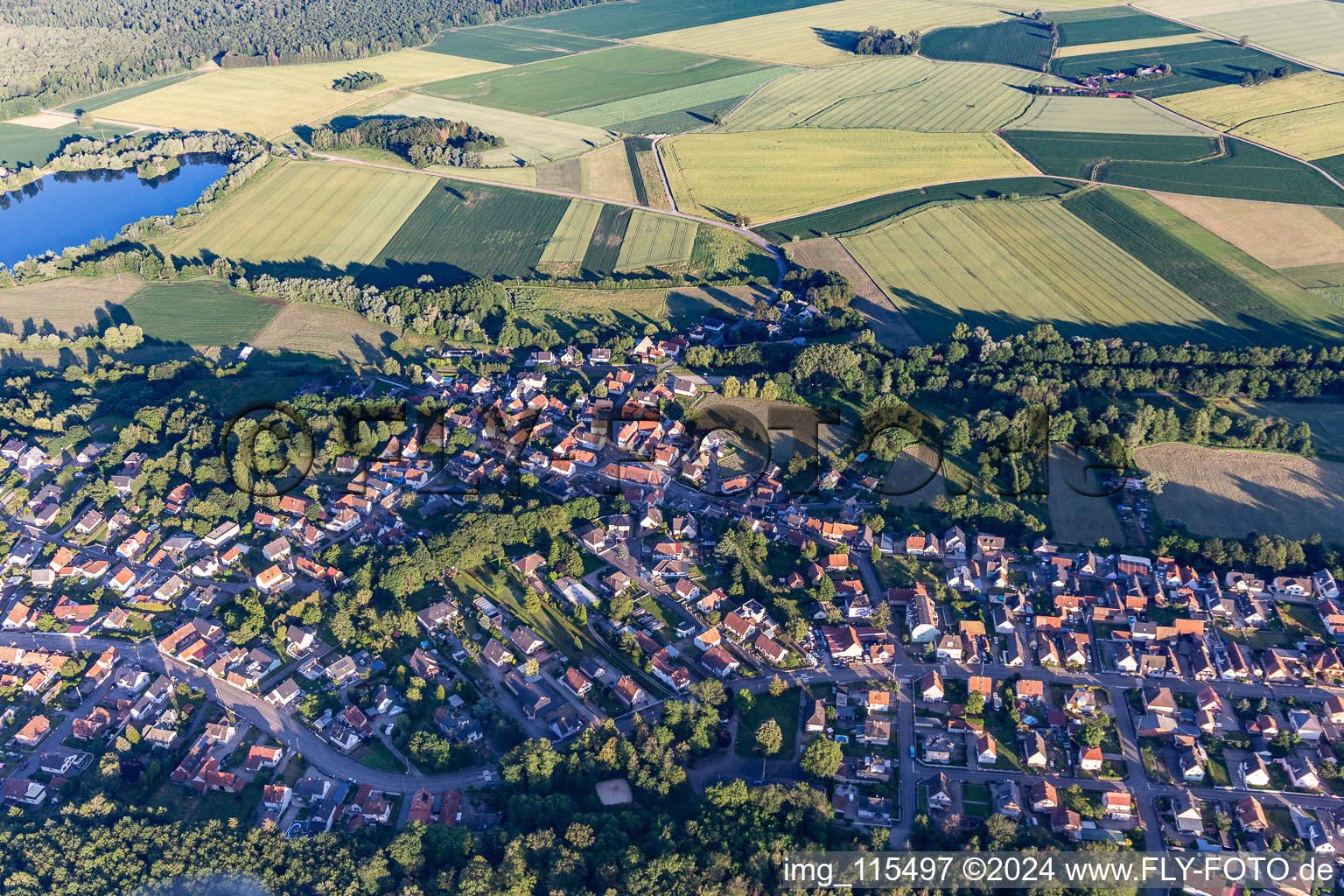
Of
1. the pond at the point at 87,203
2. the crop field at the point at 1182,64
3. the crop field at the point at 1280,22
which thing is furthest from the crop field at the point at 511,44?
the crop field at the point at 1280,22

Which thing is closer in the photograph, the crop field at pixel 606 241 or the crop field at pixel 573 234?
the crop field at pixel 606 241

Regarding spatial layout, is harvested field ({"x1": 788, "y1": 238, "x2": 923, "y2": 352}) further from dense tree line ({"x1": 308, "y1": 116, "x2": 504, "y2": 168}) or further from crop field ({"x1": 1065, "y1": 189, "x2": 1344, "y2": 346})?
dense tree line ({"x1": 308, "y1": 116, "x2": 504, "y2": 168})

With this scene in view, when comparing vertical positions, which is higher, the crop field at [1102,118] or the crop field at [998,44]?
the crop field at [998,44]

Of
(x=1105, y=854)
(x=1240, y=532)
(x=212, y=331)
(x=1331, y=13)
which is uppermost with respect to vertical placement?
(x=1331, y=13)

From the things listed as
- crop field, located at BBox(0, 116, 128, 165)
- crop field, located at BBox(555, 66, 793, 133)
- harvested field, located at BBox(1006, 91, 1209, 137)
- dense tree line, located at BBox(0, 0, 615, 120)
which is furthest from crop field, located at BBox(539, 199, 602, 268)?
dense tree line, located at BBox(0, 0, 615, 120)

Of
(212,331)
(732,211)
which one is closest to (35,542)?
(212,331)

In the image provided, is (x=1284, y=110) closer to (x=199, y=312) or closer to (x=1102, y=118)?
(x=1102, y=118)

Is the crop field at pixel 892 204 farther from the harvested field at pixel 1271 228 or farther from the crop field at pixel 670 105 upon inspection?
the crop field at pixel 670 105

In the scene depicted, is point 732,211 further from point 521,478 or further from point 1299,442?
point 1299,442
